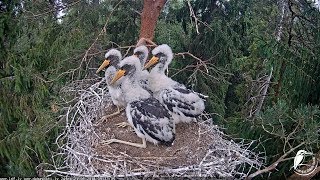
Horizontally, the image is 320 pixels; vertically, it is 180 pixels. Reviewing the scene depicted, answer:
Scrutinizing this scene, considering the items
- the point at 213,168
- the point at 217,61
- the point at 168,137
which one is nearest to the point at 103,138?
the point at 168,137

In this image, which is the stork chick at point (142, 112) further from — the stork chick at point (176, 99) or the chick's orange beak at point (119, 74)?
the stork chick at point (176, 99)

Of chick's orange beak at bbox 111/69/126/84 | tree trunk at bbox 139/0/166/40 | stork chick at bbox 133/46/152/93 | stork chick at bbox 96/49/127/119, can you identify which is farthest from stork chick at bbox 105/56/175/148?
tree trunk at bbox 139/0/166/40

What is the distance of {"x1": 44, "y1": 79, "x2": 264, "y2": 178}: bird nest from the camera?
160 inches

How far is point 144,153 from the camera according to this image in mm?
4461

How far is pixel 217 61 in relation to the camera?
1016cm

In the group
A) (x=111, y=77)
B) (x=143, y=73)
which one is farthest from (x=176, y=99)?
(x=111, y=77)

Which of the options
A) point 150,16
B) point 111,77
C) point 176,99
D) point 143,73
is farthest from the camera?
point 150,16

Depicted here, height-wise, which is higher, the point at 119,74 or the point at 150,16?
the point at 150,16

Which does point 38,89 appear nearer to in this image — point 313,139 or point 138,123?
point 138,123

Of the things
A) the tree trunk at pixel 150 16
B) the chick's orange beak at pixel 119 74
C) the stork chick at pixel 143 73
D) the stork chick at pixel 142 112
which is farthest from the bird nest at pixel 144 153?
the tree trunk at pixel 150 16

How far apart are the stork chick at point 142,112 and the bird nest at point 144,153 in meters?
0.15

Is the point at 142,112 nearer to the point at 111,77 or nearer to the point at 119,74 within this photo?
the point at 119,74

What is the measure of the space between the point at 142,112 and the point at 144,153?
1.27ft

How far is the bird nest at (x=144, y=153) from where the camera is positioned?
407cm
